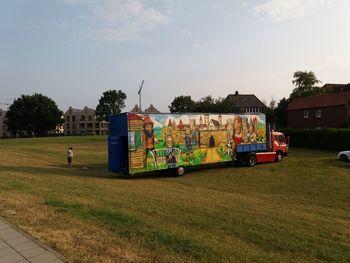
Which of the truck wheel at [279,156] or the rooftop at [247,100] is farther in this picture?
the rooftop at [247,100]

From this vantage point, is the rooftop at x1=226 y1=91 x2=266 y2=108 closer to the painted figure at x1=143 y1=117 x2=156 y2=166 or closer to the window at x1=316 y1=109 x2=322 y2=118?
the window at x1=316 y1=109 x2=322 y2=118

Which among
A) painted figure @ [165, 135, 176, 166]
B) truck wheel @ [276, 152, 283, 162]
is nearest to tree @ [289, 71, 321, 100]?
truck wheel @ [276, 152, 283, 162]

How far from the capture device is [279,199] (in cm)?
1545

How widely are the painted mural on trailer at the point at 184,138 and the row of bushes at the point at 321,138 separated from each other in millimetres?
15571

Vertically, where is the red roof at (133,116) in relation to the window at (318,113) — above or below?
below

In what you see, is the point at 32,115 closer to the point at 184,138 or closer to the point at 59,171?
the point at 59,171

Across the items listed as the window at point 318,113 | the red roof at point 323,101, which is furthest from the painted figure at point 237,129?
the window at point 318,113

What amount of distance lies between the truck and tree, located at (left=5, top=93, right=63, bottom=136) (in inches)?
4033

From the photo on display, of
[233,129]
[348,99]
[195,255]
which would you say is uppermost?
[348,99]

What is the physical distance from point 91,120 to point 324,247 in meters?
177

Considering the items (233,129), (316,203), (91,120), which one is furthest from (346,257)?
(91,120)

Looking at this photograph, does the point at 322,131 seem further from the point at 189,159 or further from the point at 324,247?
the point at 324,247

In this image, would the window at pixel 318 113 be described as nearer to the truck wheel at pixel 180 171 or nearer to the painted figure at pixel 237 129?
the painted figure at pixel 237 129

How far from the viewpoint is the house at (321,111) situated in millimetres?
58219
